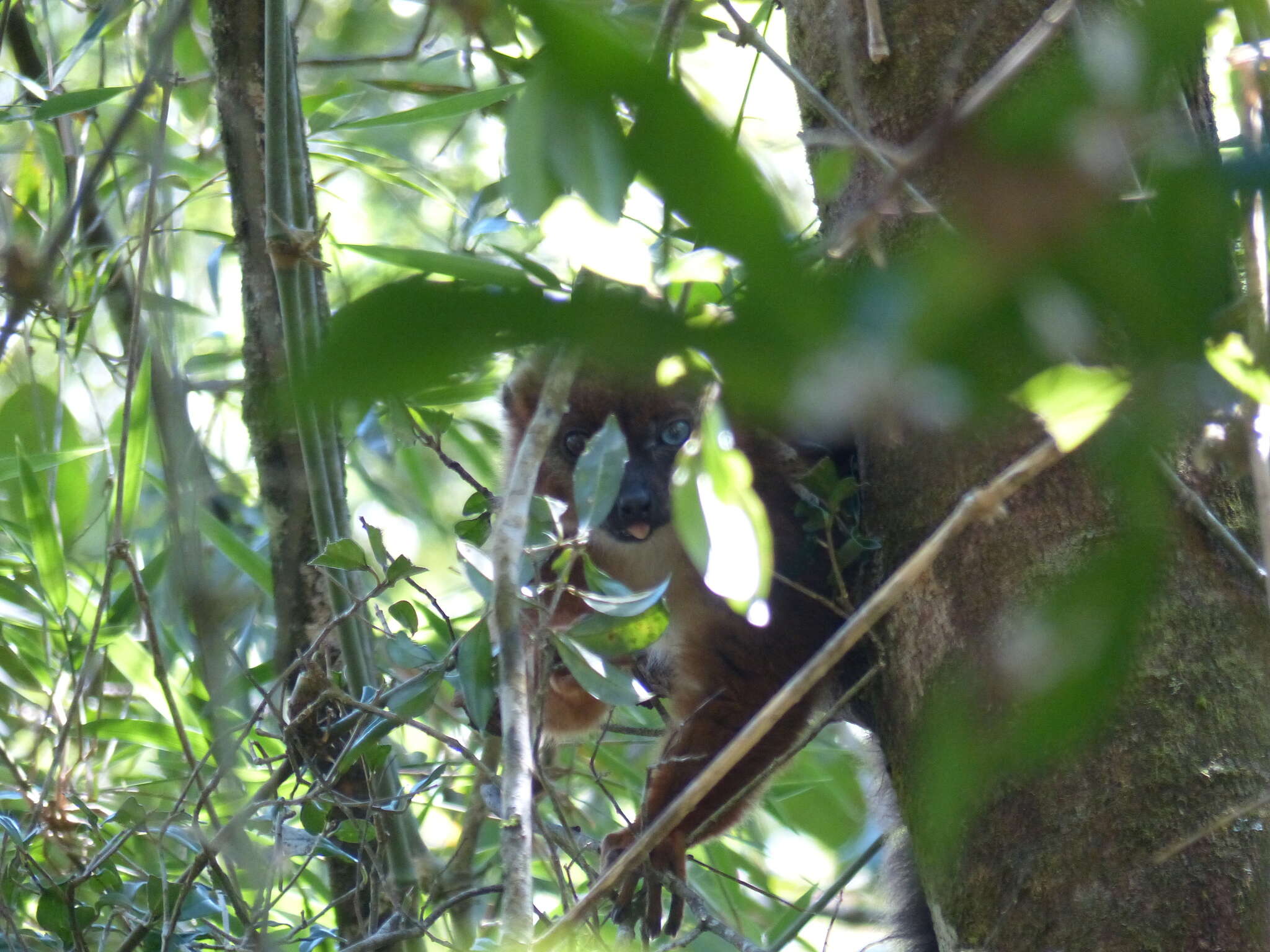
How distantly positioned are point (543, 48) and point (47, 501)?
2314mm

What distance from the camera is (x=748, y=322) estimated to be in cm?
59

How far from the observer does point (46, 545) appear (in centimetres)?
250

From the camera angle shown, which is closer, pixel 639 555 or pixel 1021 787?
pixel 1021 787

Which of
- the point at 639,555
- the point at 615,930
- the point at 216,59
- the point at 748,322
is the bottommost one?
the point at 615,930

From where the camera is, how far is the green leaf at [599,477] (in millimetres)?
1525

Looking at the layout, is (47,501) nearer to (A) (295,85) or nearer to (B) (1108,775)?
(A) (295,85)

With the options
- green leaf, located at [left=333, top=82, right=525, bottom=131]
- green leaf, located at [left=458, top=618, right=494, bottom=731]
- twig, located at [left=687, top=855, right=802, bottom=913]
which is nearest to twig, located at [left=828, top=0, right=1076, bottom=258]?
green leaf, located at [left=458, top=618, right=494, bottom=731]

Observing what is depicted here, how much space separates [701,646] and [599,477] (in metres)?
1.55

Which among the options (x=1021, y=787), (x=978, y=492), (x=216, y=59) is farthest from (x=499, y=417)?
(x=978, y=492)

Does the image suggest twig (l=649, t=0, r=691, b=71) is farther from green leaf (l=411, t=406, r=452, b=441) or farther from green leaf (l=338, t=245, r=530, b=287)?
green leaf (l=411, t=406, r=452, b=441)

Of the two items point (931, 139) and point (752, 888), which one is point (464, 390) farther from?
point (931, 139)

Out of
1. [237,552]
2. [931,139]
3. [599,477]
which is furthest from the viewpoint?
[237,552]

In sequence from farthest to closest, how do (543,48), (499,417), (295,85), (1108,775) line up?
(499,417) → (295,85) → (1108,775) → (543,48)

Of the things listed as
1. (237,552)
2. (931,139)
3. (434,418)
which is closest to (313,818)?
(434,418)
